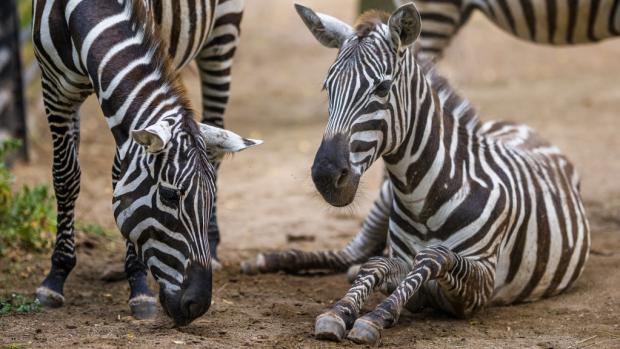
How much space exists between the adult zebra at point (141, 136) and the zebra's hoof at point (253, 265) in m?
1.23

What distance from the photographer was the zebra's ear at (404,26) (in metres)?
5.45

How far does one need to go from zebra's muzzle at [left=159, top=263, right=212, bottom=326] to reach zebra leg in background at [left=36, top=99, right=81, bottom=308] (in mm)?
1506

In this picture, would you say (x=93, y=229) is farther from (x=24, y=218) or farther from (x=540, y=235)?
(x=540, y=235)

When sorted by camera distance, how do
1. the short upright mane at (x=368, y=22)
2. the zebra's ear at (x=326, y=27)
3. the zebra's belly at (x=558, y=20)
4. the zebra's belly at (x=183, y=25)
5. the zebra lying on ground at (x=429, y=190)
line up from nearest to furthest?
the zebra lying on ground at (x=429, y=190) → the short upright mane at (x=368, y=22) → the zebra's ear at (x=326, y=27) → the zebra's belly at (x=183, y=25) → the zebra's belly at (x=558, y=20)

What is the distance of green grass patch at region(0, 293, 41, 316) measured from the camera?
19.6ft

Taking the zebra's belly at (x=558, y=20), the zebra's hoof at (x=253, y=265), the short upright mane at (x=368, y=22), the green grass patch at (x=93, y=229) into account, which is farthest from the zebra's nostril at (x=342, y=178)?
the zebra's belly at (x=558, y=20)

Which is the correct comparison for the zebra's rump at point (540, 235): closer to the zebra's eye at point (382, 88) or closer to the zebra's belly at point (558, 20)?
the zebra's eye at point (382, 88)

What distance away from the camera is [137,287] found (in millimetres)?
6117

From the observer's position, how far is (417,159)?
5871 mm

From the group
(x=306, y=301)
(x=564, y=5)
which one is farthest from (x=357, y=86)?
(x=564, y=5)

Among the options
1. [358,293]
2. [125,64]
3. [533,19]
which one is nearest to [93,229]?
[125,64]

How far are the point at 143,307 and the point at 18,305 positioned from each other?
847 millimetres

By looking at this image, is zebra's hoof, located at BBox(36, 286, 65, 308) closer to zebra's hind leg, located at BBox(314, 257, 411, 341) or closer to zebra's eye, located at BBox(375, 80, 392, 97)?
zebra's hind leg, located at BBox(314, 257, 411, 341)

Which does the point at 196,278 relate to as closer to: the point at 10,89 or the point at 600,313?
the point at 600,313
